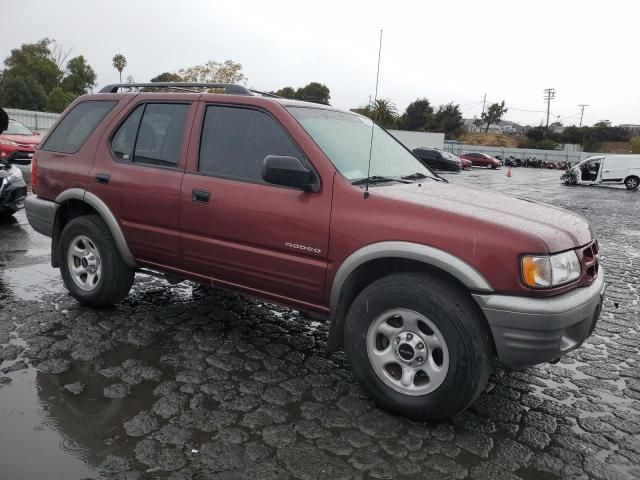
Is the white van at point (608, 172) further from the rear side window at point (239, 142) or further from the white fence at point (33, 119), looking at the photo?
the white fence at point (33, 119)

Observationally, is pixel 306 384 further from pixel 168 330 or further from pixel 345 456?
pixel 168 330

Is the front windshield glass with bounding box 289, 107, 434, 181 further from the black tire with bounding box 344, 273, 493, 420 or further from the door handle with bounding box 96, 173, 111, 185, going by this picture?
the door handle with bounding box 96, 173, 111, 185

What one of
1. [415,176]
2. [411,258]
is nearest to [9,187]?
[415,176]

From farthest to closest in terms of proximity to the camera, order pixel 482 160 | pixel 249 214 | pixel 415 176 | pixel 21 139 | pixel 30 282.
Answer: pixel 482 160
pixel 21 139
pixel 30 282
pixel 415 176
pixel 249 214

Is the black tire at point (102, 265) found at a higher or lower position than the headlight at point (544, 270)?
lower

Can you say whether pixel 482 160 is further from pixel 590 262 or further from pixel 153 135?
pixel 590 262

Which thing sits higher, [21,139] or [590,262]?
[21,139]

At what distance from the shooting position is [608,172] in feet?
90.6

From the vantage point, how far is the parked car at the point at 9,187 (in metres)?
8.00

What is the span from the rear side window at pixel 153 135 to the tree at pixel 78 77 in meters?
70.2

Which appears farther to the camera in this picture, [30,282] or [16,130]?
[16,130]

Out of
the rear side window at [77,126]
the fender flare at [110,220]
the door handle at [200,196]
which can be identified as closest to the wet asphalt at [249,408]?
the fender flare at [110,220]

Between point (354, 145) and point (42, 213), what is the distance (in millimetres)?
2948

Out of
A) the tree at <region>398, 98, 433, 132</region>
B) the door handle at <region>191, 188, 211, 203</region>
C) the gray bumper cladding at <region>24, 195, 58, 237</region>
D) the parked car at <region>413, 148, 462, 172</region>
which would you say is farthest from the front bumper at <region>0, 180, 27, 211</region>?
the tree at <region>398, 98, 433, 132</region>
